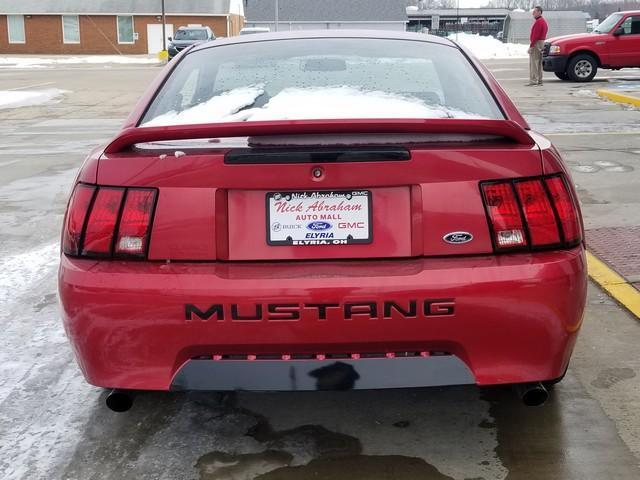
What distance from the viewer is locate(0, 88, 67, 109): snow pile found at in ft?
59.6

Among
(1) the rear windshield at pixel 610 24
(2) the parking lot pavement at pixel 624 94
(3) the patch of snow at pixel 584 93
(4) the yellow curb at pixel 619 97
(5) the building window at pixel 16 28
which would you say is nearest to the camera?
(4) the yellow curb at pixel 619 97

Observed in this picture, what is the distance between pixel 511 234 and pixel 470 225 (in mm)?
143

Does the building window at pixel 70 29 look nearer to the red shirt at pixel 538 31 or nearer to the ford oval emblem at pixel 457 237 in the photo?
the red shirt at pixel 538 31

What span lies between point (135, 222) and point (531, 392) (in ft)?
4.84

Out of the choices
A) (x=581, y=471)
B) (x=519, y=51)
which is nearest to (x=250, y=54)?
(x=581, y=471)

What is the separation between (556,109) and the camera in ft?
48.6

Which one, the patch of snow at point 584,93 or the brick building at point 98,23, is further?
the brick building at point 98,23

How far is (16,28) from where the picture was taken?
2235 inches

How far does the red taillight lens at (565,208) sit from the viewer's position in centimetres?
270

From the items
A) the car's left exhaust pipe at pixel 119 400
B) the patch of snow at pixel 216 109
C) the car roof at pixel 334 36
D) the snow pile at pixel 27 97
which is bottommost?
the snow pile at pixel 27 97

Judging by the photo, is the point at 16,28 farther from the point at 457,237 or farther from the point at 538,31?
the point at 457,237

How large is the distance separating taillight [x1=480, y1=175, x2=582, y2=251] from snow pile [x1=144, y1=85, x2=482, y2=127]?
477 millimetres

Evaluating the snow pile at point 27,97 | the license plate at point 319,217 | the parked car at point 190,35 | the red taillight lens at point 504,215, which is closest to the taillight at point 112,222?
the license plate at point 319,217

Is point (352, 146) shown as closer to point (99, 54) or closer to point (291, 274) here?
point (291, 274)
